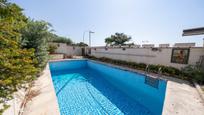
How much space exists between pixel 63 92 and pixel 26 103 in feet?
9.02

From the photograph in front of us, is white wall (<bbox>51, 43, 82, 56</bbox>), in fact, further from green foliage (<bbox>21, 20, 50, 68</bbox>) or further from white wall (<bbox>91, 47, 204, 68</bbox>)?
green foliage (<bbox>21, 20, 50, 68</bbox>)

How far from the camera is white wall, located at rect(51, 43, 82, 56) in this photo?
21792mm

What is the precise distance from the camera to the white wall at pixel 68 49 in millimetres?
21792

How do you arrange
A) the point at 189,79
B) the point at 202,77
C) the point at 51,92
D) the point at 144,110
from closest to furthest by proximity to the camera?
the point at 51,92, the point at 144,110, the point at 202,77, the point at 189,79

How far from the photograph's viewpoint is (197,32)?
756cm

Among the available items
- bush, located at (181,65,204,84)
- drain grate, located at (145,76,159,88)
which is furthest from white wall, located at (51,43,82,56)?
bush, located at (181,65,204,84)

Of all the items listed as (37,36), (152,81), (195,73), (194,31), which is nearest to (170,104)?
(152,81)

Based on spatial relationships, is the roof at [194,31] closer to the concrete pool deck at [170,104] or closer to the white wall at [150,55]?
the white wall at [150,55]

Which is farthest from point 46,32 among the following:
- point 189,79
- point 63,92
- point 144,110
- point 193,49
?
point 193,49

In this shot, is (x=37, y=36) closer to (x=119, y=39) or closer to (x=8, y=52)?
(x=8, y=52)

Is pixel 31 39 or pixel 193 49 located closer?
pixel 31 39

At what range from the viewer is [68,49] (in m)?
22.7

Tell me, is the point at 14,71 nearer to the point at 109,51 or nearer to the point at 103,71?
the point at 103,71

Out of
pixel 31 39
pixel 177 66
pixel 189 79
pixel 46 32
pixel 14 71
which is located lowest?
pixel 189 79
